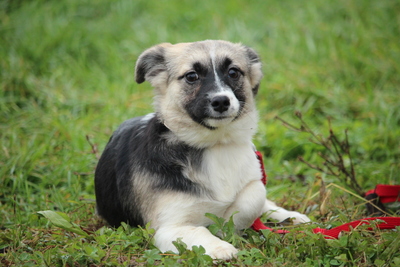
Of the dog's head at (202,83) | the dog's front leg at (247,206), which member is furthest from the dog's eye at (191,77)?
the dog's front leg at (247,206)

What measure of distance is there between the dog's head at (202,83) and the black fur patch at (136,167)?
0.50 feet

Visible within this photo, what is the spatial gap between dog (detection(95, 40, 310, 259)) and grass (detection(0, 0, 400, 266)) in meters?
0.18

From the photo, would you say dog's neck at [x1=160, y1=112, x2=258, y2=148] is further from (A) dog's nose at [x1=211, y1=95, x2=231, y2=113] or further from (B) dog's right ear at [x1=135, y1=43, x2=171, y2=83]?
(B) dog's right ear at [x1=135, y1=43, x2=171, y2=83]

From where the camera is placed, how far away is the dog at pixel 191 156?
3.12 meters

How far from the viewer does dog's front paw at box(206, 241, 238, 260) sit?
2820 millimetres

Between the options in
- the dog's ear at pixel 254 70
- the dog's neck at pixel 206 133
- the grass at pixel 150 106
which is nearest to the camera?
the grass at pixel 150 106

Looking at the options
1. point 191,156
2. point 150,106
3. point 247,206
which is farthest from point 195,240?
point 150,106

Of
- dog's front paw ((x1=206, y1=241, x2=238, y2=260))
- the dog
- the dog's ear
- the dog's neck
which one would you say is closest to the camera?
dog's front paw ((x1=206, y1=241, x2=238, y2=260))

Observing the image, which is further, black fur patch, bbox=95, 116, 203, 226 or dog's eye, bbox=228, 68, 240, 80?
dog's eye, bbox=228, 68, 240, 80

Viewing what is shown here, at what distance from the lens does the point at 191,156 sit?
10.7ft

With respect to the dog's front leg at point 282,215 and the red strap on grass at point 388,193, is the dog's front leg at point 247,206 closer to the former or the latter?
the dog's front leg at point 282,215

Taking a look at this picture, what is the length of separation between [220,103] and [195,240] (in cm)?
90

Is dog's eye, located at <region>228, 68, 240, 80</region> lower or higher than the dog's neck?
higher

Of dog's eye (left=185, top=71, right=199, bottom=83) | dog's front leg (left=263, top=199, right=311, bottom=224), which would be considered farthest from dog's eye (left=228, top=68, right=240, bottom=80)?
dog's front leg (left=263, top=199, right=311, bottom=224)
